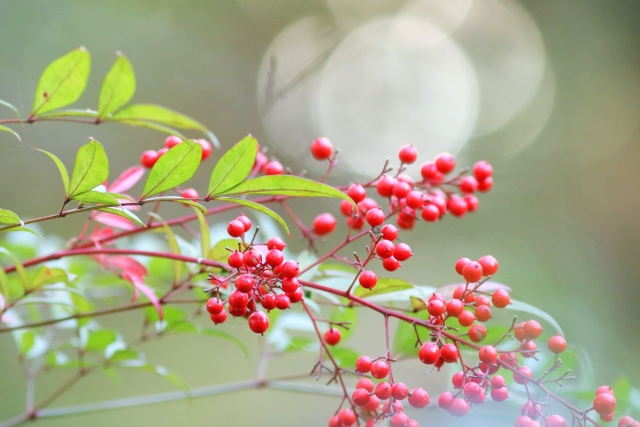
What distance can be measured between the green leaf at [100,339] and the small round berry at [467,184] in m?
0.52

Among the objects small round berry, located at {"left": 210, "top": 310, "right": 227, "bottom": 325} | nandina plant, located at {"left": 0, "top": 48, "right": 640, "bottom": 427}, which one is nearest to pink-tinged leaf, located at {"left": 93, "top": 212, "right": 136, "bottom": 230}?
nandina plant, located at {"left": 0, "top": 48, "right": 640, "bottom": 427}

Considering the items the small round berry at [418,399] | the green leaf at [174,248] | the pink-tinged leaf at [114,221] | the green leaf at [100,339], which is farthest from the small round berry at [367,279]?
the green leaf at [100,339]

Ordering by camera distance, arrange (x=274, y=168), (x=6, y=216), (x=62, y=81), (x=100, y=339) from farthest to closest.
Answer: (x=100, y=339)
(x=274, y=168)
(x=62, y=81)
(x=6, y=216)

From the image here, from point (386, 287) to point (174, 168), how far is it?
241 millimetres

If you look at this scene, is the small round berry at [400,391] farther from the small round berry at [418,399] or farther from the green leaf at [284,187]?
the green leaf at [284,187]

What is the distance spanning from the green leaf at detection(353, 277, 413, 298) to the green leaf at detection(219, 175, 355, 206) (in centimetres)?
14

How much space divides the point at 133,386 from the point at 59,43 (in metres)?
1.66

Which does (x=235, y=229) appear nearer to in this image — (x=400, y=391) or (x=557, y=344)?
(x=400, y=391)

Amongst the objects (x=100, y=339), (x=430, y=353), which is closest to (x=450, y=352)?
(x=430, y=353)

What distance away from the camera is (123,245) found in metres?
0.89

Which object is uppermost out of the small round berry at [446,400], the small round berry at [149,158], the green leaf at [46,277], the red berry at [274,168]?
the red berry at [274,168]

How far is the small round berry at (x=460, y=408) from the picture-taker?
0.43m

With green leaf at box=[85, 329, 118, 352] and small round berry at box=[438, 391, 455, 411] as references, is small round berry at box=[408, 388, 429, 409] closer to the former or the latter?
small round berry at box=[438, 391, 455, 411]

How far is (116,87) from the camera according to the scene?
532 mm
